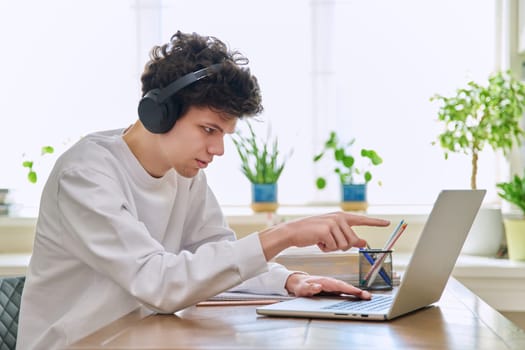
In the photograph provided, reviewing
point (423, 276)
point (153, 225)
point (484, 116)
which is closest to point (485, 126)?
point (484, 116)

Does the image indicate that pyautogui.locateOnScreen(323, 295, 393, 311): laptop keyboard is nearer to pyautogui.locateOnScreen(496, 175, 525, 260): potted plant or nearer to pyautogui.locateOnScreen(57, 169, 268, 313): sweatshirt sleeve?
pyautogui.locateOnScreen(57, 169, 268, 313): sweatshirt sleeve

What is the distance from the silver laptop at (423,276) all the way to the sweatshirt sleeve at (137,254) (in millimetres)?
103

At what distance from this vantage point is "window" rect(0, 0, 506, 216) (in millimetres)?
3381

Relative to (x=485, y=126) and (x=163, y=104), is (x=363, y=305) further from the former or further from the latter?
(x=485, y=126)

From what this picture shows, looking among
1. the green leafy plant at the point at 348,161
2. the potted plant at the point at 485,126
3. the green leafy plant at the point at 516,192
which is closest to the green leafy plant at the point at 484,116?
the potted plant at the point at 485,126

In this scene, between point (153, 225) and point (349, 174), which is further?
point (349, 174)

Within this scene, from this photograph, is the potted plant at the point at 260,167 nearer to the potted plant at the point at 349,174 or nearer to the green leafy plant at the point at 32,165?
the potted plant at the point at 349,174

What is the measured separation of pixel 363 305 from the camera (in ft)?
4.94

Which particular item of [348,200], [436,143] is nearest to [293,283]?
[348,200]

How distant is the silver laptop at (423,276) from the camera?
1.37m

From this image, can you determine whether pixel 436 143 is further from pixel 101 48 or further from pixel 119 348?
pixel 119 348

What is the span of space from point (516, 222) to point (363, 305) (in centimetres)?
159

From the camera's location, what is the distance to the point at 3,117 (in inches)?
140

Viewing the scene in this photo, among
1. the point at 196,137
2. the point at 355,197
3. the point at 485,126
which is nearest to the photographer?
the point at 196,137
